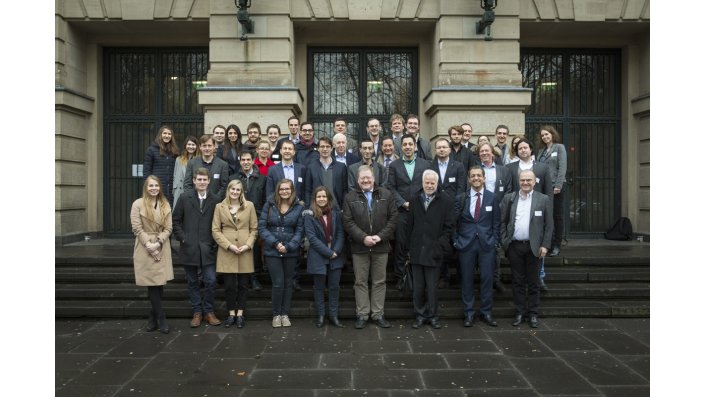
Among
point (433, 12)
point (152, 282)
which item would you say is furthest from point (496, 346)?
point (433, 12)

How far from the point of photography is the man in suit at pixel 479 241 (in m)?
7.80

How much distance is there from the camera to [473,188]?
7906 millimetres

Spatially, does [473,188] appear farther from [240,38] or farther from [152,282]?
[240,38]

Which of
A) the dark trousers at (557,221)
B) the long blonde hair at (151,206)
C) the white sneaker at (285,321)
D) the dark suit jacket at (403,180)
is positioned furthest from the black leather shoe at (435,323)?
the long blonde hair at (151,206)

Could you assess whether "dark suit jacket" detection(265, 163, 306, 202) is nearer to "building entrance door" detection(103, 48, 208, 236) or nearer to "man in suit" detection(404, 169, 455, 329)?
"man in suit" detection(404, 169, 455, 329)

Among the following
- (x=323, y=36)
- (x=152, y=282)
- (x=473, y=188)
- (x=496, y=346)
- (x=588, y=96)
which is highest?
(x=323, y=36)

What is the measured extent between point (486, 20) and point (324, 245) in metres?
6.10

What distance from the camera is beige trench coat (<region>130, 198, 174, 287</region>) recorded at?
7316 millimetres

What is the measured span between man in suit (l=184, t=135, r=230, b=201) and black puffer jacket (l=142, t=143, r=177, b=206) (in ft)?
3.26

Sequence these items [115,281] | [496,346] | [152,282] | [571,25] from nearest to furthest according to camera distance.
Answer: [496,346] < [152,282] < [115,281] < [571,25]

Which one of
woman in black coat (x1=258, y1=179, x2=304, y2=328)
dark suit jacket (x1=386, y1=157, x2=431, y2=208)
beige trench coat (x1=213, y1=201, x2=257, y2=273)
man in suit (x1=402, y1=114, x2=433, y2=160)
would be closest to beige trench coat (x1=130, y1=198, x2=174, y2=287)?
beige trench coat (x1=213, y1=201, x2=257, y2=273)

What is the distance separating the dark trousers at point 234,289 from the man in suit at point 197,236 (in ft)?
0.65

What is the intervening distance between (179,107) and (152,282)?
7034mm

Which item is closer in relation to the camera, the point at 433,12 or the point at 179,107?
the point at 433,12
